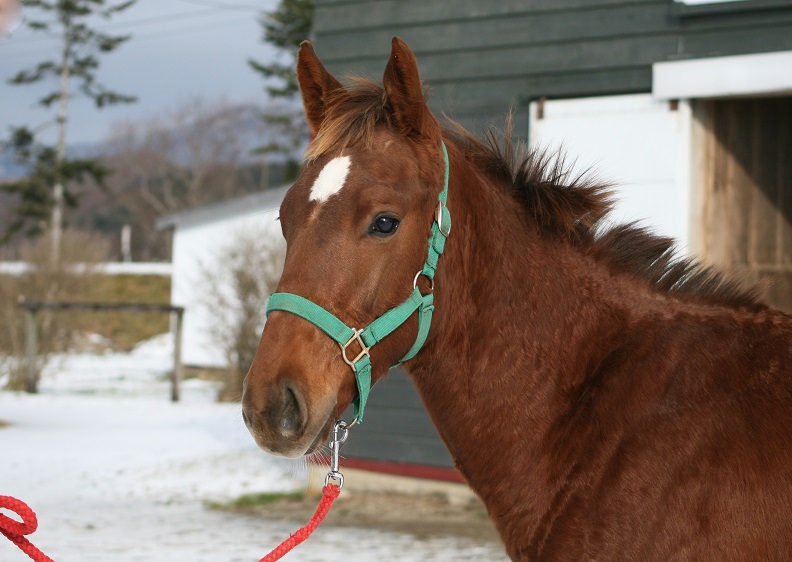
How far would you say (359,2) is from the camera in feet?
22.7

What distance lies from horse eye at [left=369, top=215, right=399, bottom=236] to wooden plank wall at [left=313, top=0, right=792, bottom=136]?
3457 millimetres

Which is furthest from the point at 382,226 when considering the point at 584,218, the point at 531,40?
the point at 531,40

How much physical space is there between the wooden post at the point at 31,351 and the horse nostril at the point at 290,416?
11557 millimetres

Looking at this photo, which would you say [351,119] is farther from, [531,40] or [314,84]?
[531,40]

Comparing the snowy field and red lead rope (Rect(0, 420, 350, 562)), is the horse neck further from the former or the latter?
the snowy field

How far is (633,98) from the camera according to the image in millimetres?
5793

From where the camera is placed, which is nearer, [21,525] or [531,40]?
[21,525]

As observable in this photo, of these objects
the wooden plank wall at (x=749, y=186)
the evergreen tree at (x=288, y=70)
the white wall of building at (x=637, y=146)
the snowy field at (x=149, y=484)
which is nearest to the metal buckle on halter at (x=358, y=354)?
the snowy field at (x=149, y=484)

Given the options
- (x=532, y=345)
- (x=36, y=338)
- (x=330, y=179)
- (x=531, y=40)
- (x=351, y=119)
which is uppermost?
(x=531, y=40)

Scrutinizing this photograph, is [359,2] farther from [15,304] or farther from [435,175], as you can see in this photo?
[15,304]

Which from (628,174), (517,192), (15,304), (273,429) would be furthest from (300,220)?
(15,304)

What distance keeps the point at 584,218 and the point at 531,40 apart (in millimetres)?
3926

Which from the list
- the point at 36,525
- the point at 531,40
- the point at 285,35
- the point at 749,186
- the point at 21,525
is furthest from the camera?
Answer: the point at 285,35

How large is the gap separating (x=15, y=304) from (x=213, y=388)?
134 inches
